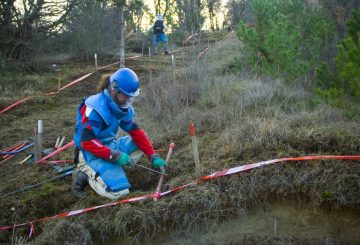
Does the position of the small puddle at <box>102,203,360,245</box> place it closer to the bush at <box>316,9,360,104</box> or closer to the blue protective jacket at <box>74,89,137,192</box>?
the blue protective jacket at <box>74,89,137,192</box>

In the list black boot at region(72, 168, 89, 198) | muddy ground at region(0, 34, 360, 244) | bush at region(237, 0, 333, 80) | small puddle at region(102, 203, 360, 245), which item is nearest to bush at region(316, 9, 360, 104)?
muddy ground at region(0, 34, 360, 244)

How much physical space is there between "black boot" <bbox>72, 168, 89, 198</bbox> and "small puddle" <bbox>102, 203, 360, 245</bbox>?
0.81 m

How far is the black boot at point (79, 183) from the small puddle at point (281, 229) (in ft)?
2.66

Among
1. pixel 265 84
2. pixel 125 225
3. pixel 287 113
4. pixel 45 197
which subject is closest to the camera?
pixel 125 225

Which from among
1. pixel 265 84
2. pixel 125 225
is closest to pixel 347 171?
pixel 125 225

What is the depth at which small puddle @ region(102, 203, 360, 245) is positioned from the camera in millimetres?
3627

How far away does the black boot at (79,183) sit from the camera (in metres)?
4.36

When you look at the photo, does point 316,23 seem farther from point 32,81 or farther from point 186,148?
point 32,81

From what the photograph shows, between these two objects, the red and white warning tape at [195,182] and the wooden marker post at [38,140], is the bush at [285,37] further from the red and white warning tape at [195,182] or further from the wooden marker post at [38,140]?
the wooden marker post at [38,140]

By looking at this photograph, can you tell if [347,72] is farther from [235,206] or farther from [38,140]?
[38,140]

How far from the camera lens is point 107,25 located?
1536 cm

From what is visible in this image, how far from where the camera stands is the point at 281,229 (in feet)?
12.2

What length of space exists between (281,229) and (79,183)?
2.31 meters

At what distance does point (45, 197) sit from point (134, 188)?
1.06 m
